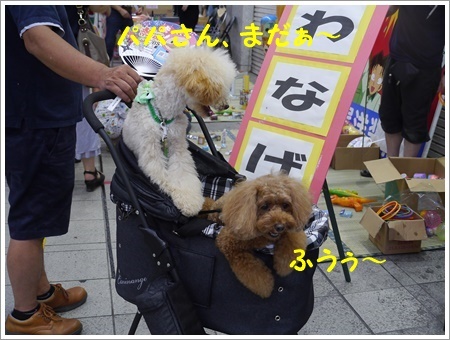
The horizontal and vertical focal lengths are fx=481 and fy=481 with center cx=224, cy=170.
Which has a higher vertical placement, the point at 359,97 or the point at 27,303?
the point at 359,97

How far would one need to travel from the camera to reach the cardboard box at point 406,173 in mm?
3429

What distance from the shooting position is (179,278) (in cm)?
170

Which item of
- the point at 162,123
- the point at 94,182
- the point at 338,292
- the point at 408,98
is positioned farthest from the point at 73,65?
the point at 408,98

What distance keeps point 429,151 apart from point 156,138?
362cm

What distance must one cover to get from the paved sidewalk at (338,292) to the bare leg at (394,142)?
1.28 metres

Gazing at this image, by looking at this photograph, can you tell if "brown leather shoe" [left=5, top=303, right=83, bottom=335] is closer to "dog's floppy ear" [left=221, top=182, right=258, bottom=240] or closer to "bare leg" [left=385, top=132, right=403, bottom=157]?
"dog's floppy ear" [left=221, top=182, right=258, bottom=240]

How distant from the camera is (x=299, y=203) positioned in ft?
5.41

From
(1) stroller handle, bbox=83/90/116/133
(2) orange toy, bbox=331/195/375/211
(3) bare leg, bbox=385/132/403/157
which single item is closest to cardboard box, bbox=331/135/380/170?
(3) bare leg, bbox=385/132/403/157

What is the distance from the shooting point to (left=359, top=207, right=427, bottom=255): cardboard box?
324 centimetres

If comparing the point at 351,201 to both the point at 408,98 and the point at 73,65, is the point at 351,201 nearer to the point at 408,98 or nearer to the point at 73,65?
the point at 408,98

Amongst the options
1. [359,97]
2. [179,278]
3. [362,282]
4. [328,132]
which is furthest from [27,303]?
[359,97]

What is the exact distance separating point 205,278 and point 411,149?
313cm

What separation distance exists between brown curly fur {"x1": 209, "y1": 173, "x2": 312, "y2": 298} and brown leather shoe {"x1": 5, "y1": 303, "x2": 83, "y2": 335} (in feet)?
4.13

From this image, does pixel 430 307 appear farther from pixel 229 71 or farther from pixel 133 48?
pixel 133 48
